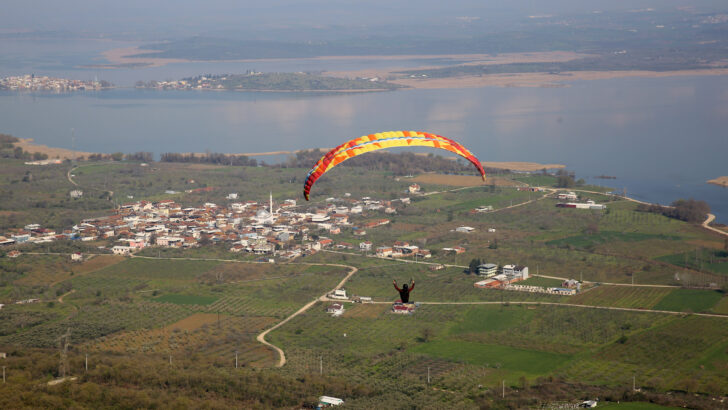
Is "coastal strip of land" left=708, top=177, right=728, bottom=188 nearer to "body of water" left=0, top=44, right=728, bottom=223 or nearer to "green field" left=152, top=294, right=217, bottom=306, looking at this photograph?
"body of water" left=0, top=44, right=728, bottom=223

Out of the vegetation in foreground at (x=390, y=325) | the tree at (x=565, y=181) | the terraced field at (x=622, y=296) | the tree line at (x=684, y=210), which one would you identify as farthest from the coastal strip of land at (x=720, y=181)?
the terraced field at (x=622, y=296)

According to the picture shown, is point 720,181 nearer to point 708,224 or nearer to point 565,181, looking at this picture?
point 565,181

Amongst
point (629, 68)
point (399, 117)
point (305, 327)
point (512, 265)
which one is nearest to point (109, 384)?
point (305, 327)

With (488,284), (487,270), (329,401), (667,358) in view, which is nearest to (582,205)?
(487,270)

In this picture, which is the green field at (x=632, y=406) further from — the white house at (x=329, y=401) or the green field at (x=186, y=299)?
the green field at (x=186, y=299)

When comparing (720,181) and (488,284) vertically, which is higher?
(720,181)

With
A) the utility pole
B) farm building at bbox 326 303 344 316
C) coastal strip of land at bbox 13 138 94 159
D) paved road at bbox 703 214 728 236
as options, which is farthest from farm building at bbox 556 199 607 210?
coastal strip of land at bbox 13 138 94 159
